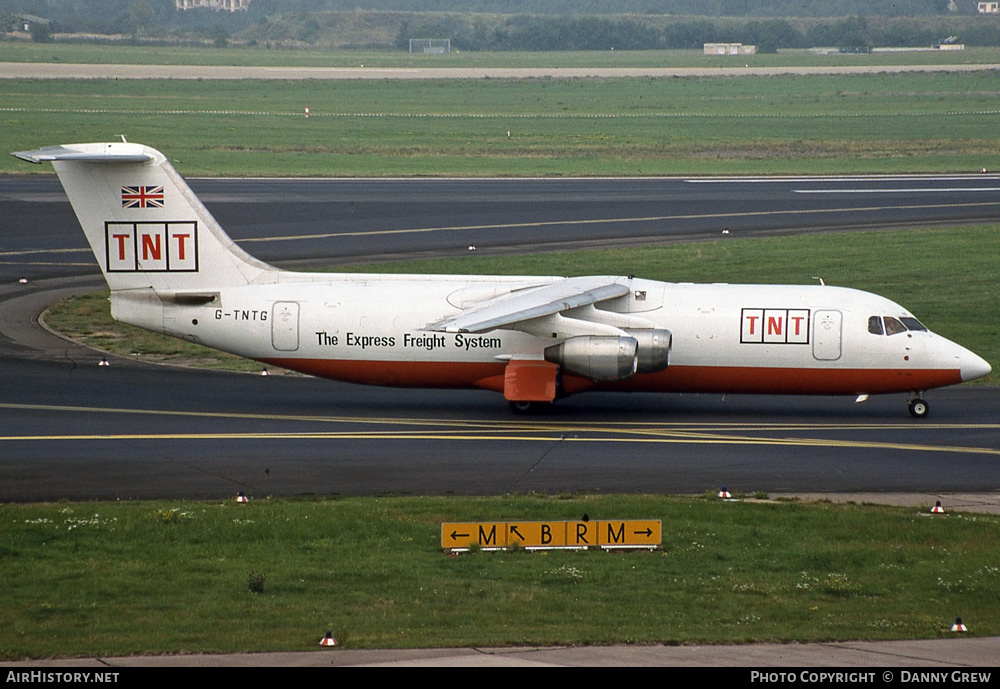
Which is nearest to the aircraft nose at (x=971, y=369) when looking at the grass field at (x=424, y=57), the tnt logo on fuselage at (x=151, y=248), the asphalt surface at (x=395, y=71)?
the tnt logo on fuselage at (x=151, y=248)

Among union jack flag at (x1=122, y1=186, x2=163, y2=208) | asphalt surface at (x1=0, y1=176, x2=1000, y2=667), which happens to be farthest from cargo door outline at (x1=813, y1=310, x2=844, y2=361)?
union jack flag at (x1=122, y1=186, x2=163, y2=208)

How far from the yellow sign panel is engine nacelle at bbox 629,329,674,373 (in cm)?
981

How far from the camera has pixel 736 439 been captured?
27703mm

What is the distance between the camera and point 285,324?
97.9ft

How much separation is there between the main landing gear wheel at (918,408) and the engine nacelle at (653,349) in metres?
6.32

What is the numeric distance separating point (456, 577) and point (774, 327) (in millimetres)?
14725

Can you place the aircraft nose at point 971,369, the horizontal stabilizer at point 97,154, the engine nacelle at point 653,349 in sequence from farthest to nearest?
the aircraft nose at point 971,369 → the engine nacelle at point 653,349 → the horizontal stabilizer at point 97,154

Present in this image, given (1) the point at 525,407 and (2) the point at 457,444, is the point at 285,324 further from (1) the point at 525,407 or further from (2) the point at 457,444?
(1) the point at 525,407

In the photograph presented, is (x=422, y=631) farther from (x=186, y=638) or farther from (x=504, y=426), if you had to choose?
(x=504, y=426)

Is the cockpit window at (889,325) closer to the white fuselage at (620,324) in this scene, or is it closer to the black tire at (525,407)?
the white fuselage at (620,324)

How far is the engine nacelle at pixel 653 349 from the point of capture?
28.7m

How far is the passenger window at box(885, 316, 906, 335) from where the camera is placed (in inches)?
1182

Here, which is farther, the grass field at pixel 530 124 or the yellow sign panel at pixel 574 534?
the grass field at pixel 530 124
